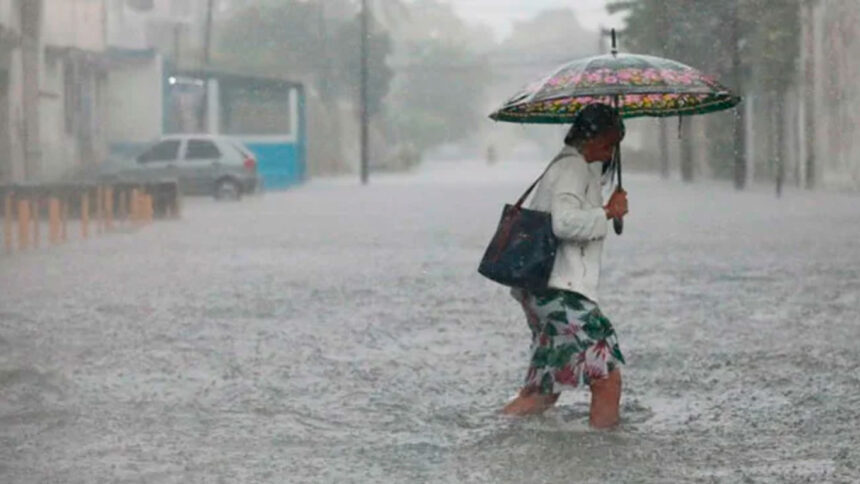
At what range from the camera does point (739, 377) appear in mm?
9117

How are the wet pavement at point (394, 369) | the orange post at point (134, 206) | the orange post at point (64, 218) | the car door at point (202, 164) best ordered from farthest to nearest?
the car door at point (202, 164)
the orange post at point (134, 206)
the orange post at point (64, 218)
the wet pavement at point (394, 369)

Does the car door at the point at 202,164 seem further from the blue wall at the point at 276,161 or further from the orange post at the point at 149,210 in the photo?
the blue wall at the point at 276,161

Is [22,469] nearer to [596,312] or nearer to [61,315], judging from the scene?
[596,312]

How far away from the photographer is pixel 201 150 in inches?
1476

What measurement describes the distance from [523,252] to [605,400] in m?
0.69

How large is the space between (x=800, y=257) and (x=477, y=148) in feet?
563

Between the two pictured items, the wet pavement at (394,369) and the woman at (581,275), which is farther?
the woman at (581,275)

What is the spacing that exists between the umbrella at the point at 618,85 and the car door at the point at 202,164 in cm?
2975

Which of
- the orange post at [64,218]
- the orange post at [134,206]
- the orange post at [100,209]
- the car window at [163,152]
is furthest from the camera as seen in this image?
the car window at [163,152]

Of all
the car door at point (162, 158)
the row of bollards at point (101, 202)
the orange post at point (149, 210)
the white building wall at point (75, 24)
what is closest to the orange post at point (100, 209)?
the row of bollards at point (101, 202)

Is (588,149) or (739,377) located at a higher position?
(588,149)

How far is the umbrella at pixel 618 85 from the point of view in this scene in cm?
720

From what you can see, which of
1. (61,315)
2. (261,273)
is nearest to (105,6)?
(261,273)

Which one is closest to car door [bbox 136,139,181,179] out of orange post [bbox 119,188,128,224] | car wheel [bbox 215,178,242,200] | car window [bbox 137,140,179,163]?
car window [bbox 137,140,179,163]
